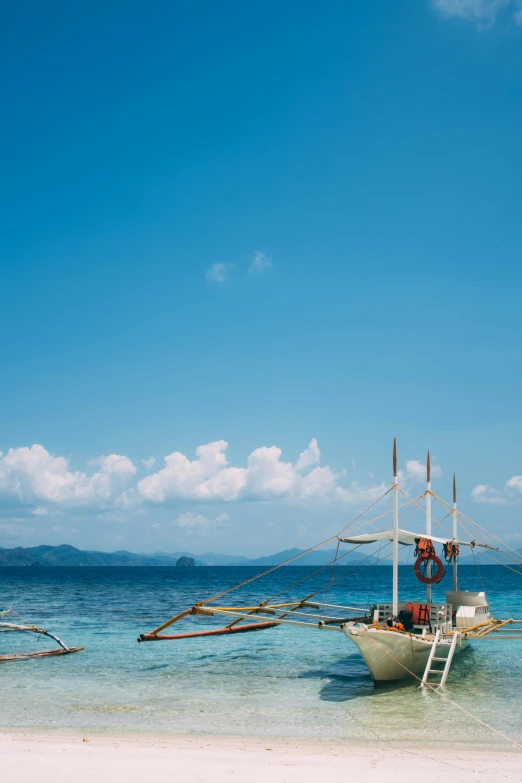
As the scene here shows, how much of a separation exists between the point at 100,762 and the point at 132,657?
1471cm

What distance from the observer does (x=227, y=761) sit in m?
12.2

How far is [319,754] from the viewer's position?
12.9m

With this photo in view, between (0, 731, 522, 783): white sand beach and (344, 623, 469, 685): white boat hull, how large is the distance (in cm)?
427

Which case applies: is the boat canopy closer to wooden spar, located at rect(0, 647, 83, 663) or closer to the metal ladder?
the metal ladder

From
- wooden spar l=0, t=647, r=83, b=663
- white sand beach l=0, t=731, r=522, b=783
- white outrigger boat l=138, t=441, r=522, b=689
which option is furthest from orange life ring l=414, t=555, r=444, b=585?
wooden spar l=0, t=647, r=83, b=663

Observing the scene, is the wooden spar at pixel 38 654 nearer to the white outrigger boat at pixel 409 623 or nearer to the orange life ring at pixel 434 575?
the white outrigger boat at pixel 409 623

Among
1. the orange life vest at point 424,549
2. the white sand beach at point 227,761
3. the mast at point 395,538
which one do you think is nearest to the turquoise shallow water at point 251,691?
the white sand beach at point 227,761

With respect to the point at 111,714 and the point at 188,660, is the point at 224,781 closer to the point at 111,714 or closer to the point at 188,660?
the point at 111,714

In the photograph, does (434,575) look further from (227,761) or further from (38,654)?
(38,654)

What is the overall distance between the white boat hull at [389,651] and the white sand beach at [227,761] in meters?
4.27

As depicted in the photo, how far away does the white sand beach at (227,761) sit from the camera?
11.2 meters

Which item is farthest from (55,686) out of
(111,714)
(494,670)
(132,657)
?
(494,670)

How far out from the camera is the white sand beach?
11242 mm

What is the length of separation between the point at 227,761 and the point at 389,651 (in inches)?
291
